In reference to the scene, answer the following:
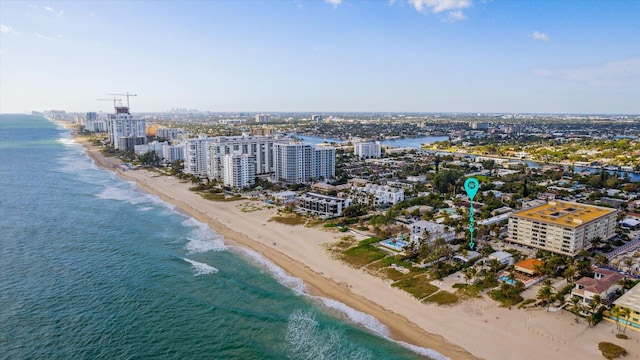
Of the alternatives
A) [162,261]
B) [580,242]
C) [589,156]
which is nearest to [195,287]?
[162,261]

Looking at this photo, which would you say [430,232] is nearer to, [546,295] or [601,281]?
[546,295]

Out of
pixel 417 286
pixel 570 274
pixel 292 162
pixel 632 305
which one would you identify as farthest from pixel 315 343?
pixel 292 162

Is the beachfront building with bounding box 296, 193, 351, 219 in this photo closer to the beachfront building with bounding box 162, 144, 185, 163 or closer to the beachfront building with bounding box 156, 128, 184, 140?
the beachfront building with bounding box 162, 144, 185, 163

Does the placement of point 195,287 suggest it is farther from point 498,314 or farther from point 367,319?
point 498,314

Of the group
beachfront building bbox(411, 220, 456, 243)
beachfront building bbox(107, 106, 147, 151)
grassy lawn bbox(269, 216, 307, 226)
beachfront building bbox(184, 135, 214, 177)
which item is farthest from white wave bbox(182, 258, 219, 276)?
beachfront building bbox(107, 106, 147, 151)

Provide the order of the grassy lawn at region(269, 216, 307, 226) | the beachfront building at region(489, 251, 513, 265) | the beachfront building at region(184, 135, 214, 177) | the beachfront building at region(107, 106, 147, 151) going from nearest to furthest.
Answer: the beachfront building at region(489, 251, 513, 265) → the grassy lawn at region(269, 216, 307, 226) → the beachfront building at region(184, 135, 214, 177) → the beachfront building at region(107, 106, 147, 151)
